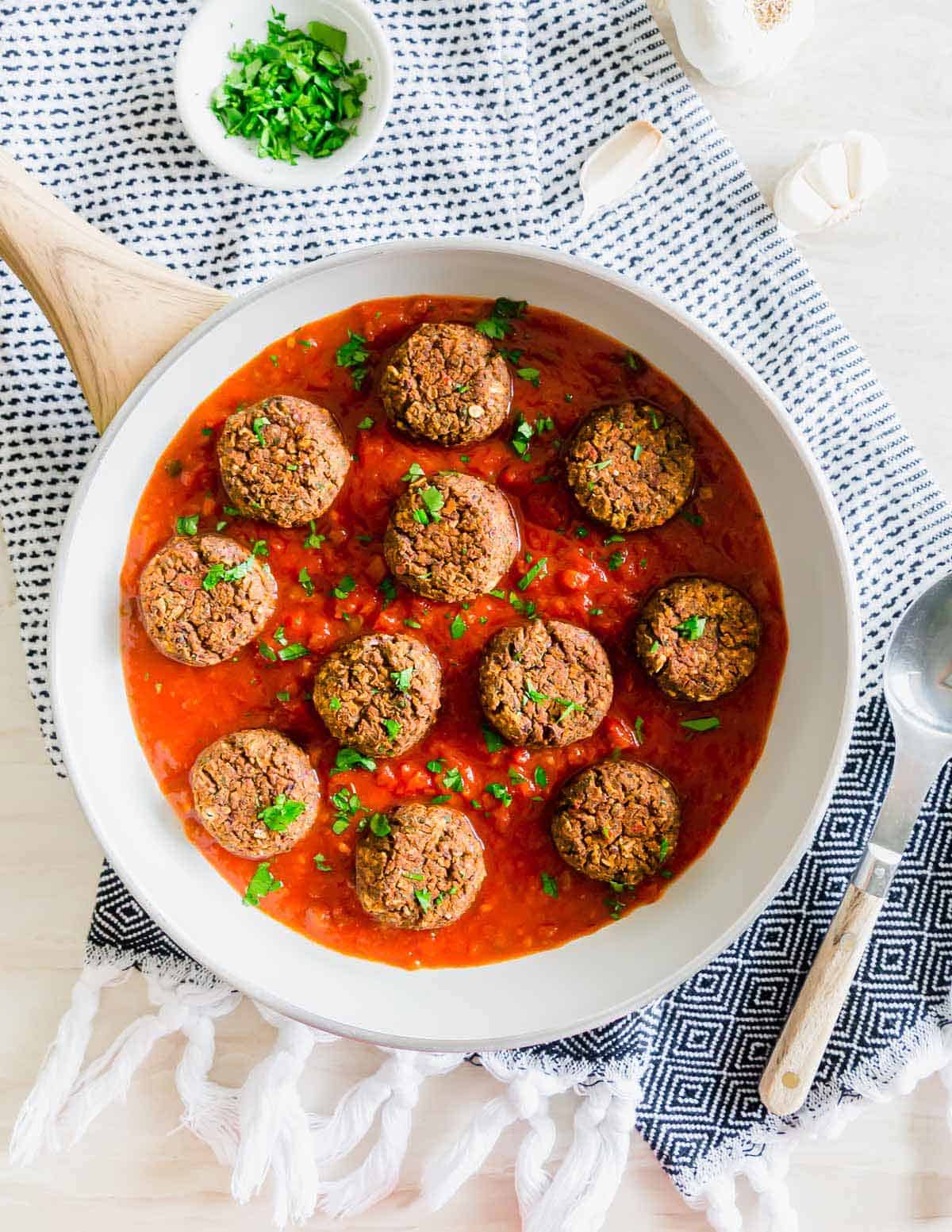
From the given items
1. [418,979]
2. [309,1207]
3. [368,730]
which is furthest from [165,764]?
[309,1207]

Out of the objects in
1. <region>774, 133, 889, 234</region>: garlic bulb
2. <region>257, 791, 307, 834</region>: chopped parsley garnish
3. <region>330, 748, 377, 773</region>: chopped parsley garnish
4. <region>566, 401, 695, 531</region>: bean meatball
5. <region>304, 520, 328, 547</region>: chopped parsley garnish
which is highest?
<region>774, 133, 889, 234</region>: garlic bulb

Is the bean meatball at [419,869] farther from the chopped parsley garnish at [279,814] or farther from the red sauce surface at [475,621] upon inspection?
the chopped parsley garnish at [279,814]

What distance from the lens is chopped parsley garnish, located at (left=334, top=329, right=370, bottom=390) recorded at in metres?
3.46

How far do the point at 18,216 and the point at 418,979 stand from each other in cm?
271

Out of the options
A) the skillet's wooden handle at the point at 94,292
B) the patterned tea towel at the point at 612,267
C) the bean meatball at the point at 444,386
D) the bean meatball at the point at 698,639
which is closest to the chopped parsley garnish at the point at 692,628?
the bean meatball at the point at 698,639

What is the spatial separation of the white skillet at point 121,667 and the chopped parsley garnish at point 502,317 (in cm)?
4

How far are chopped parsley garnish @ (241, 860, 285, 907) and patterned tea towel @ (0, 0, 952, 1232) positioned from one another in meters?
0.39

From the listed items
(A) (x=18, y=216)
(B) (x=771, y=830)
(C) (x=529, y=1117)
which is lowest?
(C) (x=529, y=1117)

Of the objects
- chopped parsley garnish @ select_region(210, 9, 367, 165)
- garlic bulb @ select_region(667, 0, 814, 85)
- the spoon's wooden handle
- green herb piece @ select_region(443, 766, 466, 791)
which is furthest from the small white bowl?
the spoon's wooden handle

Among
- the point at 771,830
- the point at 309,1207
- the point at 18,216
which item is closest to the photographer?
the point at 18,216

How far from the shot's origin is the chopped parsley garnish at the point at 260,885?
11.7 feet

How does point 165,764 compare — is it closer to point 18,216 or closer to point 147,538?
point 147,538

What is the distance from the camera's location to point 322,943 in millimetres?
3592

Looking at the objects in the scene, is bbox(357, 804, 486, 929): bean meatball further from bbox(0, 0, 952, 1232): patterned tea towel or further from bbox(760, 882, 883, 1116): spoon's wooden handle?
bbox(760, 882, 883, 1116): spoon's wooden handle
